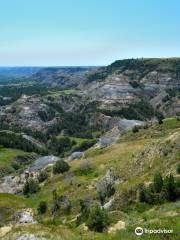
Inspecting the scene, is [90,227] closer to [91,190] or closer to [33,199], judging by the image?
[91,190]

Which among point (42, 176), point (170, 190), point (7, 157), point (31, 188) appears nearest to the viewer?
point (170, 190)

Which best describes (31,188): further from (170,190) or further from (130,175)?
(170,190)

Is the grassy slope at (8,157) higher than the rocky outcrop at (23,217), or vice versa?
the rocky outcrop at (23,217)

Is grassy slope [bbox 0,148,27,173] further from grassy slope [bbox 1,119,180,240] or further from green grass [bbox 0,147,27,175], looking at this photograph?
grassy slope [bbox 1,119,180,240]

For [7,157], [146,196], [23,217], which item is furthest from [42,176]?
[7,157]

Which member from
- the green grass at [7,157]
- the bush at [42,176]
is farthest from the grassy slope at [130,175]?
the green grass at [7,157]

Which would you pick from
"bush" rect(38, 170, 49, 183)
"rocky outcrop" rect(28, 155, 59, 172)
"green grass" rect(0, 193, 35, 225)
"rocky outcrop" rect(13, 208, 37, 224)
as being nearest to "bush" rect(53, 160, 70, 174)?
"bush" rect(38, 170, 49, 183)

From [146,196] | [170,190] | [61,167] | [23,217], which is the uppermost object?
[170,190]

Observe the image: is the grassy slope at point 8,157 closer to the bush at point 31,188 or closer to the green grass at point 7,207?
the bush at point 31,188

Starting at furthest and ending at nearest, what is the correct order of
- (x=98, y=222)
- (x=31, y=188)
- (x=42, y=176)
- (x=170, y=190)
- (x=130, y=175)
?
1. (x=42, y=176)
2. (x=31, y=188)
3. (x=130, y=175)
4. (x=170, y=190)
5. (x=98, y=222)
